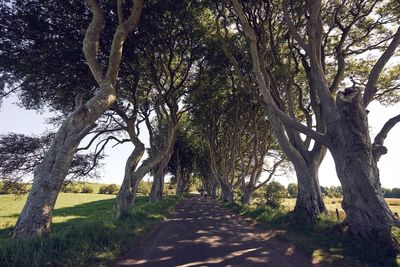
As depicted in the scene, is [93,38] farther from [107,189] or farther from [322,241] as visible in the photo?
[107,189]

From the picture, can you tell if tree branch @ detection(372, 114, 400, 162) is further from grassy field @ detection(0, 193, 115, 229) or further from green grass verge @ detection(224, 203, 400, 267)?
grassy field @ detection(0, 193, 115, 229)

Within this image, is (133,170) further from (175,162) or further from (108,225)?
(175,162)

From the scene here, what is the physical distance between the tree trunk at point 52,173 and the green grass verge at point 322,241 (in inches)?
280

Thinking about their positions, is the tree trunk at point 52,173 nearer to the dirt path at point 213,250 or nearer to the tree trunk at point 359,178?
the dirt path at point 213,250

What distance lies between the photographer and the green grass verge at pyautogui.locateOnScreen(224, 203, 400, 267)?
717 cm

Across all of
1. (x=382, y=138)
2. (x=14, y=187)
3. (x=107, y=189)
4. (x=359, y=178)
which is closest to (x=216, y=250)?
(x=359, y=178)

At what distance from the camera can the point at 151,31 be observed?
15.3m

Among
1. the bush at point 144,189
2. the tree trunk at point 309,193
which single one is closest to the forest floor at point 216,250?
the tree trunk at point 309,193

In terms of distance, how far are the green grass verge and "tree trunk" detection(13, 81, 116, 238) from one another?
23.4 ft

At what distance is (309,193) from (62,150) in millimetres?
10045

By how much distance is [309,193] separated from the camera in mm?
12781

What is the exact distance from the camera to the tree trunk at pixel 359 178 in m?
7.78

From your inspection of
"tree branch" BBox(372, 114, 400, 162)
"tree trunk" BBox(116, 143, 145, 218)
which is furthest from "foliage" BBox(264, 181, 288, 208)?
"tree branch" BBox(372, 114, 400, 162)

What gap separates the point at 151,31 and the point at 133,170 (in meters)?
8.28
